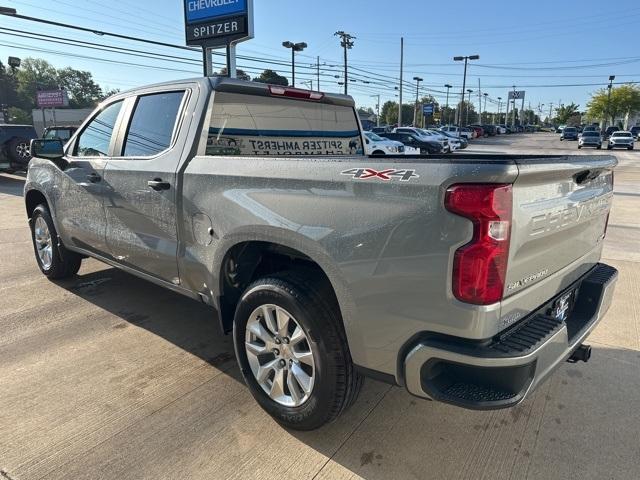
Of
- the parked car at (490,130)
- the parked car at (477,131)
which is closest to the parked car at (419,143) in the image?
the parked car at (477,131)

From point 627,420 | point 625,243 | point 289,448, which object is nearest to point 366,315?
point 289,448

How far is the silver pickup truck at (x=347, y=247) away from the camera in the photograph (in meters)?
1.87

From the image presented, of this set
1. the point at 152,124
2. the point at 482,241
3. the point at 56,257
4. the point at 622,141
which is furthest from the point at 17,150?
the point at 622,141

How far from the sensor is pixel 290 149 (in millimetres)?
3850

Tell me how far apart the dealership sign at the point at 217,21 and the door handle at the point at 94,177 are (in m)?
10.0

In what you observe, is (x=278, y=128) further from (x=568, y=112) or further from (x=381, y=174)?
(x=568, y=112)

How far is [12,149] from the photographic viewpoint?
1445cm

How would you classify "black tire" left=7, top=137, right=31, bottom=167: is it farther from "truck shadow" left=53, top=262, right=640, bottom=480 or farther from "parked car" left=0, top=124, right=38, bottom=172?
"truck shadow" left=53, top=262, right=640, bottom=480

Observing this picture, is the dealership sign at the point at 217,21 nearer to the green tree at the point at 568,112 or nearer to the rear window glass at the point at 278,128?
the rear window glass at the point at 278,128

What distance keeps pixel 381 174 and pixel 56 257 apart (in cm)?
414

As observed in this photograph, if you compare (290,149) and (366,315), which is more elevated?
(290,149)

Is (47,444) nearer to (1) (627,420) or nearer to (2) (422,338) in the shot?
(2) (422,338)

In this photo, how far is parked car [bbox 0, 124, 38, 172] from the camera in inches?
567

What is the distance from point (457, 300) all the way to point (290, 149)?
2.34 m
